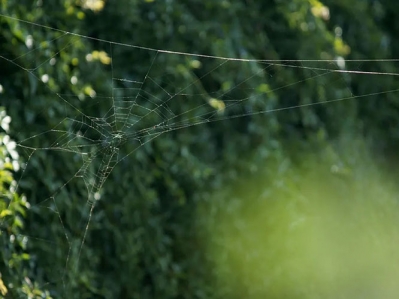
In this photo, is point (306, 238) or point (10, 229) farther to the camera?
point (306, 238)

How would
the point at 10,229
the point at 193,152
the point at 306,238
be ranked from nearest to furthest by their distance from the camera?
the point at 10,229 → the point at 193,152 → the point at 306,238

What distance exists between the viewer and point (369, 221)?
505 centimetres

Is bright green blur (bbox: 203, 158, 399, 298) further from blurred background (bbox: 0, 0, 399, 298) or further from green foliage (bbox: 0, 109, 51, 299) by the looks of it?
green foliage (bbox: 0, 109, 51, 299)

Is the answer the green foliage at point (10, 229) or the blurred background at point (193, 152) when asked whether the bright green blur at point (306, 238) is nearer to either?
the blurred background at point (193, 152)

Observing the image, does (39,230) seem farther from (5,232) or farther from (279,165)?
(279,165)

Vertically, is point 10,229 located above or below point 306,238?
below

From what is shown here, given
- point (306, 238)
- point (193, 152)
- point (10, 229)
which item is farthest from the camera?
point (306, 238)

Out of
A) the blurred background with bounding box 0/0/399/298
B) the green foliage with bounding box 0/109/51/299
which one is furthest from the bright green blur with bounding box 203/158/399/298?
the green foliage with bounding box 0/109/51/299

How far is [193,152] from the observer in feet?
13.2

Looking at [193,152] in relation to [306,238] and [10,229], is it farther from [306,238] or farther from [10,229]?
[10,229]

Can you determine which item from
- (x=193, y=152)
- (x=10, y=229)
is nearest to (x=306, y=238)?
(x=193, y=152)

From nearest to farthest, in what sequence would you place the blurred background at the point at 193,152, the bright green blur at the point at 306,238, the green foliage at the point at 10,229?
1. the green foliage at the point at 10,229
2. the blurred background at the point at 193,152
3. the bright green blur at the point at 306,238

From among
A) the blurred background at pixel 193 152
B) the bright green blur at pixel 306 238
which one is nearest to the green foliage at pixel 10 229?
the blurred background at pixel 193 152

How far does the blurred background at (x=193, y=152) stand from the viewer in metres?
3.17
